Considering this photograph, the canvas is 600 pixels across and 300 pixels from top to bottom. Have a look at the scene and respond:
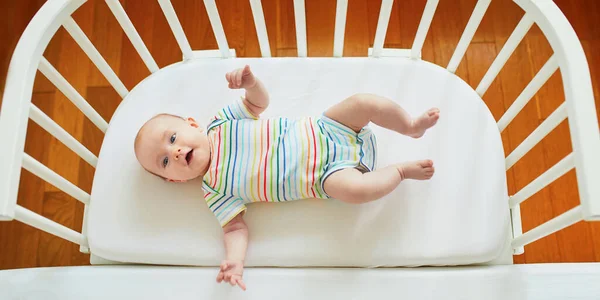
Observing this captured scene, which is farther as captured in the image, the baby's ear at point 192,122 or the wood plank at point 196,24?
the wood plank at point 196,24

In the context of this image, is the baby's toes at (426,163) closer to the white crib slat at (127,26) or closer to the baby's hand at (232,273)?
the baby's hand at (232,273)

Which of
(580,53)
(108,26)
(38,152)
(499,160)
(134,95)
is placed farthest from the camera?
(108,26)

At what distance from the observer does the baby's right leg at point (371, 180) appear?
84cm

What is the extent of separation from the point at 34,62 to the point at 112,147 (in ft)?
0.94

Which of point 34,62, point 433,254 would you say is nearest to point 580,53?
point 433,254

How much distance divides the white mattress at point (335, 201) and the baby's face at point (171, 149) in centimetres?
6

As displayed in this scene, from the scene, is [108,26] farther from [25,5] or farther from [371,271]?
[371,271]

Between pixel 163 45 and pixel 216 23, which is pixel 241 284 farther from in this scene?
pixel 163 45

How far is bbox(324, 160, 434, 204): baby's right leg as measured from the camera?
32.9 inches

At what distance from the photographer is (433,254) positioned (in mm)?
872

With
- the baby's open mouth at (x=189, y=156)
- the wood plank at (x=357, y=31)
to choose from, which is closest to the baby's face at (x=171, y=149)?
the baby's open mouth at (x=189, y=156)

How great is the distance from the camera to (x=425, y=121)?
0.86m

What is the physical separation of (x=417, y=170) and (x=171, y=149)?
451 millimetres

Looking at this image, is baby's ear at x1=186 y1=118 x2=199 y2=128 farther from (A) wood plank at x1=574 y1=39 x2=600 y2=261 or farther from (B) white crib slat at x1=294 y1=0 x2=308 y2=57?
(A) wood plank at x1=574 y1=39 x2=600 y2=261
